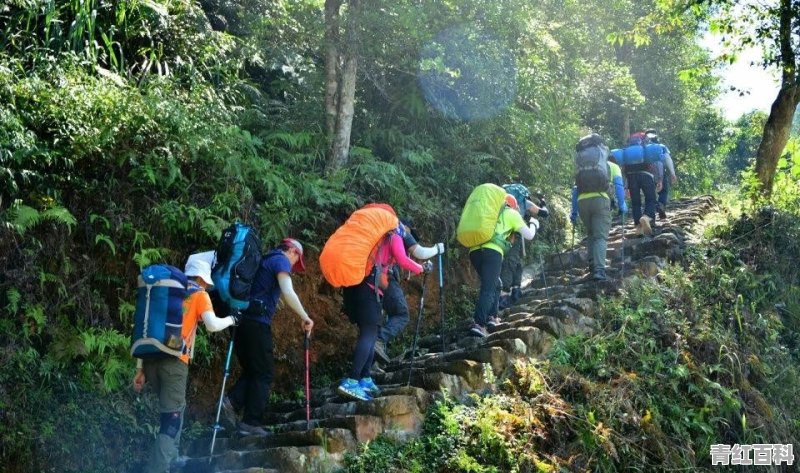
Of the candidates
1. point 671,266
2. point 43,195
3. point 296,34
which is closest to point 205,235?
point 43,195

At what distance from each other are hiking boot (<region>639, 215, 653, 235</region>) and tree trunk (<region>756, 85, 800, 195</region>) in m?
2.80

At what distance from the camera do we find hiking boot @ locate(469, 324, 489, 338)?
9.37 metres

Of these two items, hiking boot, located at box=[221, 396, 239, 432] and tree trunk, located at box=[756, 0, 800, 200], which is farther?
tree trunk, located at box=[756, 0, 800, 200]

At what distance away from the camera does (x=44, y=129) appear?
789cm

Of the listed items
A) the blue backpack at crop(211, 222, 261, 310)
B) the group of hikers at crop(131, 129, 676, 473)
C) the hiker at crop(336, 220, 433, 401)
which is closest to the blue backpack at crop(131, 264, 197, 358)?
the group of hikers at crop(131, 129, 676, 473)

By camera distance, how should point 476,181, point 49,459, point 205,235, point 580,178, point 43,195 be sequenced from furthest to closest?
point 476,181 < point 580,178 < point 205,235 < point 43,195 < point 49,459

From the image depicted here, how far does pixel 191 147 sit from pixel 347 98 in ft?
11.1

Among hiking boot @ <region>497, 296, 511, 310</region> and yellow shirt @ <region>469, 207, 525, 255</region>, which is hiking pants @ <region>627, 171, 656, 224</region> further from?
yellow shirt @ <region>469, 207, 525, 255</region>

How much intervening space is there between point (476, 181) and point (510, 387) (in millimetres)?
5819

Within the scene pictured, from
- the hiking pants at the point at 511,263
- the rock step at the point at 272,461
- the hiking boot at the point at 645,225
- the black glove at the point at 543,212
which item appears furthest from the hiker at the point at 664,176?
the rock step at the point at 272,461

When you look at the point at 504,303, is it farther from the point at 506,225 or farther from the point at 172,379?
the point at 172,379

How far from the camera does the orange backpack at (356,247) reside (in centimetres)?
780

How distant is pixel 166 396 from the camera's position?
6414 millimetres

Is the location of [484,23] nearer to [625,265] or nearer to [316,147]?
[316,147]
